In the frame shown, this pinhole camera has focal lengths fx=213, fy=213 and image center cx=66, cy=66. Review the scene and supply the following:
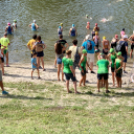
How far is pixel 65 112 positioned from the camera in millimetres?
6117

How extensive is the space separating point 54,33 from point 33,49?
7911 millimetres

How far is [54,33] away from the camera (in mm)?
17344

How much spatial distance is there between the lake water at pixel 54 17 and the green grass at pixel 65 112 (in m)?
6.61

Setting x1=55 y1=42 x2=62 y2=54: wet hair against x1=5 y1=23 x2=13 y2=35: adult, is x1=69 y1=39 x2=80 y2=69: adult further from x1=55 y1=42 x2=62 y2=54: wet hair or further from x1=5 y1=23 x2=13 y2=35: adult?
x1=5 y1=23 x2=13 y2=35: adult

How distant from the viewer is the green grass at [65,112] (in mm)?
5352

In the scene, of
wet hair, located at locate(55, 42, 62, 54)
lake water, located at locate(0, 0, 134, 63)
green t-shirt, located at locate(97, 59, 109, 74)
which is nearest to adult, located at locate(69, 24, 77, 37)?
lake water, located at locate(0, 0, 134, 63)

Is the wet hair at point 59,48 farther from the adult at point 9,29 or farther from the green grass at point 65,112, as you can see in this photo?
the adult at point 9,29

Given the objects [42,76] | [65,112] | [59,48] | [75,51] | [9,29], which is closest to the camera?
[65,112]

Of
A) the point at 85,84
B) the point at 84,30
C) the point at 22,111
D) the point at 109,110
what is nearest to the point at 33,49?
the point at 85,84

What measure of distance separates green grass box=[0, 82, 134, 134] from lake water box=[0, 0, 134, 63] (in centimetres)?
661

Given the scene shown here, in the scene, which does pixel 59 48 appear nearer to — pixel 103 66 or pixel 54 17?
pixel 103 66

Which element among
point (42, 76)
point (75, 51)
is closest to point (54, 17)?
point (42, 76)

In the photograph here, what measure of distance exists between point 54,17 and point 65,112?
15903 mm

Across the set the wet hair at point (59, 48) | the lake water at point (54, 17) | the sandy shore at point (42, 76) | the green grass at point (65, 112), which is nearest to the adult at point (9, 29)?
the lake water at point (54, 17)
